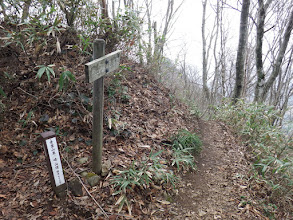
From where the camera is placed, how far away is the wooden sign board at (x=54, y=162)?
2.00 m

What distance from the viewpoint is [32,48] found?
3.40 metres

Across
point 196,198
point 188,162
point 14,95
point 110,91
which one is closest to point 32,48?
point 14,95

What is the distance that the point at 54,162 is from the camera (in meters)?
2.08

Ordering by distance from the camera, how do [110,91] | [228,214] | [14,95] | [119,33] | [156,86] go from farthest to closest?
[156,86]
[119,33]
[110,91]
[14,95]
[228,214]

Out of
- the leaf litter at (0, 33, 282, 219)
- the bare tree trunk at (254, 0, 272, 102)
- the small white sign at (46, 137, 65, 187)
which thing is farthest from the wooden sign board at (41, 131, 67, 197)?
the bare tree trunk at (254, 0, 272, 102)

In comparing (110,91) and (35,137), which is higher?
(110,91)

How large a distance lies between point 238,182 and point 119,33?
373cm

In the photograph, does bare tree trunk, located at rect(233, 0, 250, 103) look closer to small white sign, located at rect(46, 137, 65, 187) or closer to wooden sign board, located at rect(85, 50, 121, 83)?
wooden sign board, located at rect(85, 50, 121, 83)

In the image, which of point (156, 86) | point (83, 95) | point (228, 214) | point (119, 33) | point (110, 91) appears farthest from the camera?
point (156, 86)

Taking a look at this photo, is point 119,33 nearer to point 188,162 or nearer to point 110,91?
point 110,91

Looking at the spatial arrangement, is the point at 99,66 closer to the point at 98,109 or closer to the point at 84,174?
the point at 98,109

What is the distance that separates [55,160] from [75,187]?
1.48ft

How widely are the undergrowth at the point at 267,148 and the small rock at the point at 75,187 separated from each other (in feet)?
8.60

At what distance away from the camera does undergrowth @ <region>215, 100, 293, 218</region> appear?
9.93 feet
